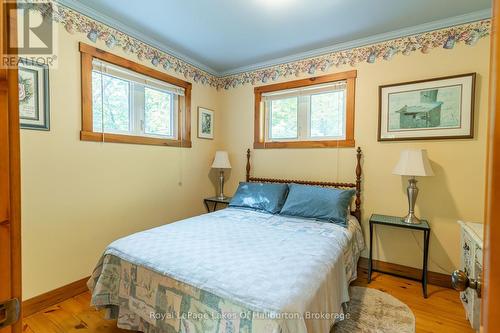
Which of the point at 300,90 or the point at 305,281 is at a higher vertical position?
the point at 300,90

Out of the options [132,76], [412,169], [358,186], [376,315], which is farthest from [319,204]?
[132,76]

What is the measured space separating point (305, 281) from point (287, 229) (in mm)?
909

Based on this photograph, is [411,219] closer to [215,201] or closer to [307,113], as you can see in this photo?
[307,113]

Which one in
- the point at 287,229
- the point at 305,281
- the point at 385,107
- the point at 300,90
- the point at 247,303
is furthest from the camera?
the point at 300,90

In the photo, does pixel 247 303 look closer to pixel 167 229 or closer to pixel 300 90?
pixel 167 229

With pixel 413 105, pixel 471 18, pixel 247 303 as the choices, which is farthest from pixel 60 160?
pixel 471 18

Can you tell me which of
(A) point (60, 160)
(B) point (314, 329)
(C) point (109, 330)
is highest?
(A) point (60, 160)

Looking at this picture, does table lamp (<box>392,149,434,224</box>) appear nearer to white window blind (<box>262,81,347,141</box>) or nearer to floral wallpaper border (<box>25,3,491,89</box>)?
white window blind (<box>262,81,347,141</box>)

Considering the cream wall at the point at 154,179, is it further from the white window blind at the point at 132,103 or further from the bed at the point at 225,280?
the bed at the point at 225,280

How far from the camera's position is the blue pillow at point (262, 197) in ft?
9.00

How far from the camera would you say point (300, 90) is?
313cm

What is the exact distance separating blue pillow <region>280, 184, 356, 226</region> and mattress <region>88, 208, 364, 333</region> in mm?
316

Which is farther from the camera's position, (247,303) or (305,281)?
(305,281)

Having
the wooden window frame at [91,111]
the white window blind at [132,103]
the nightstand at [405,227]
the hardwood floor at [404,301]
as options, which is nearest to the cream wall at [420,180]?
the nightstand at [405,227]
